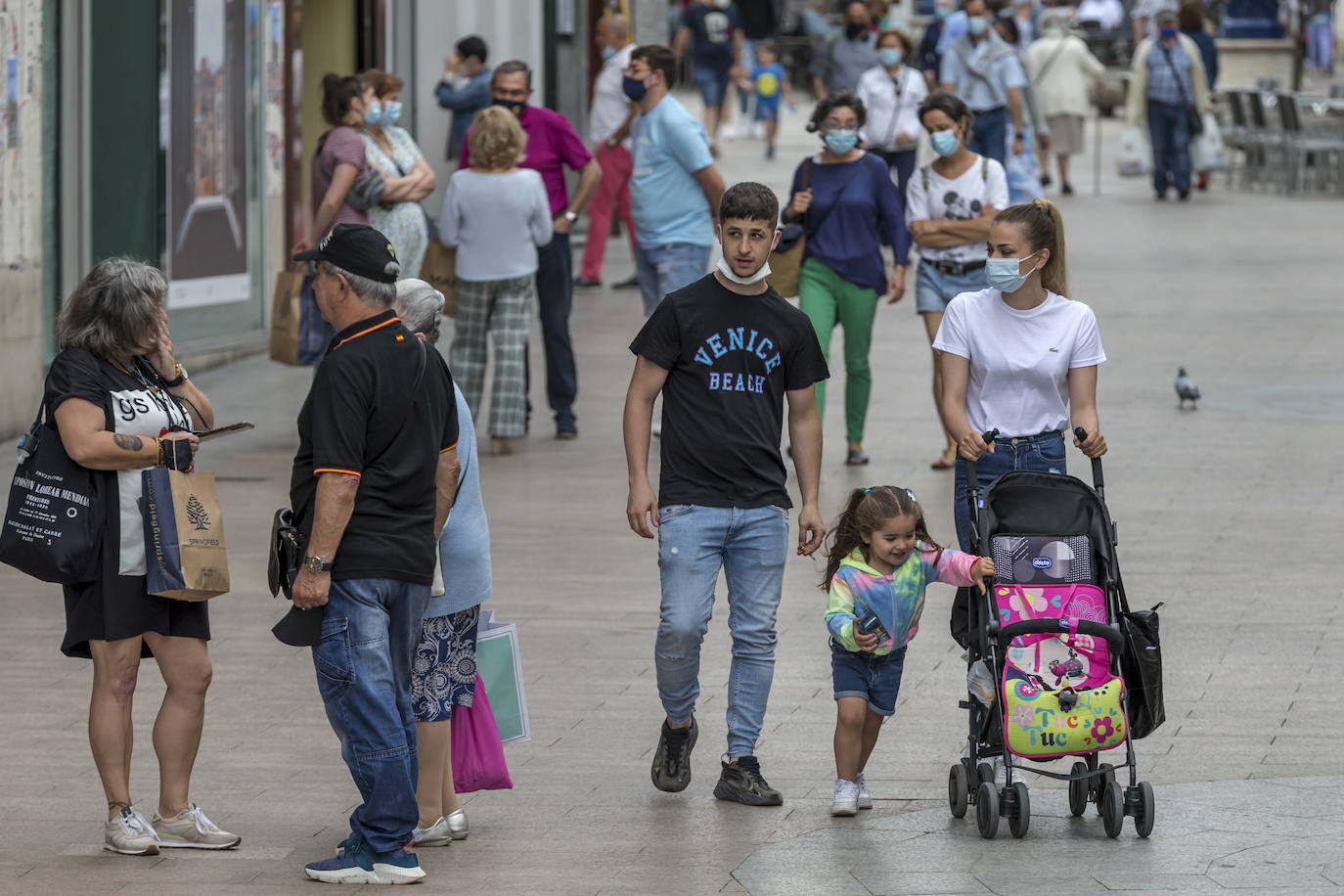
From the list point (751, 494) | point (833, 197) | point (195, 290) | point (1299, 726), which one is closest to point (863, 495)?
point (751, 494)

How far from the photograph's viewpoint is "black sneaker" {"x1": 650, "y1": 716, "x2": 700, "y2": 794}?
20.7 feet

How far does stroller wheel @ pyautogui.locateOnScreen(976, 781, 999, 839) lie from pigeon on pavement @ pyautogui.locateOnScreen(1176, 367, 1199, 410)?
7.67 meters

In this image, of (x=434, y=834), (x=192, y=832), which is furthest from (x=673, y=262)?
(x=192, y=832)

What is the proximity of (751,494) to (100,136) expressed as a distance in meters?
8.38

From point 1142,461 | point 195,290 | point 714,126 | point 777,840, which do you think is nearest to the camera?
point 777,840

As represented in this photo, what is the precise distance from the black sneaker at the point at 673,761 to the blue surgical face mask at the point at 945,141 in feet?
17.0

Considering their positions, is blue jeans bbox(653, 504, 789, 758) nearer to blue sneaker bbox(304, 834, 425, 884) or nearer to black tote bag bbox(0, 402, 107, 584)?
blue sneaker bbox(304, 834, 425, 884)

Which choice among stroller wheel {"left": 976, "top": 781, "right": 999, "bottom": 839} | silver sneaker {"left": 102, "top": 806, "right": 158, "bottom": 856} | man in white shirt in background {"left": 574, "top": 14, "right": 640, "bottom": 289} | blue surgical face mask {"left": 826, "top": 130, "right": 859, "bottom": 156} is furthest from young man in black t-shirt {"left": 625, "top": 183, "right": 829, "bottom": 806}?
man in white shirt in background {"left": 574, "top": 14, "right": 640, "bottom": 289}

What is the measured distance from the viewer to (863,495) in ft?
20.0

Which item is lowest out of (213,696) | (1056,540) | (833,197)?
(213,696)

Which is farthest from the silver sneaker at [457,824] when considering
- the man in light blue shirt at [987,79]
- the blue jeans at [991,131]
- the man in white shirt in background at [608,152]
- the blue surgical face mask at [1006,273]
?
the blue jeans at [991,131]

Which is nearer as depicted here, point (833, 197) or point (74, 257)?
point (833, 197)

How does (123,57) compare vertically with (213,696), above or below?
above

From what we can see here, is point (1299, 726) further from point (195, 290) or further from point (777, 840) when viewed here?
point (195, 290)
